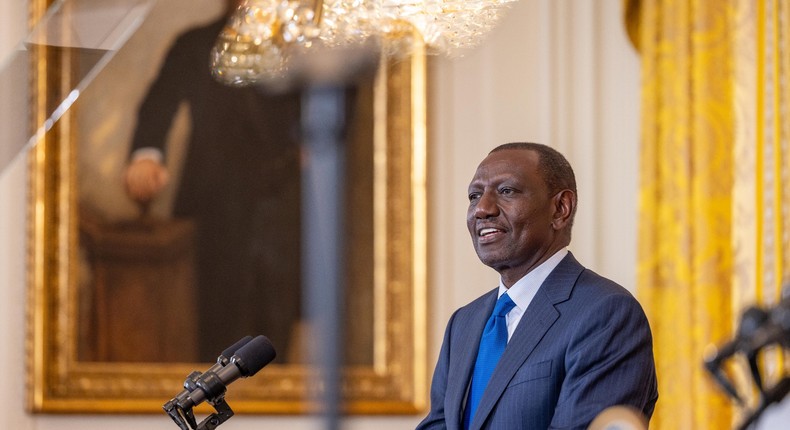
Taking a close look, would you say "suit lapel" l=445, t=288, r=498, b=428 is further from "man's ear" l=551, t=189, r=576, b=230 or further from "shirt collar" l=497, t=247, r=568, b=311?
"man's ear" l=551, t=189, r=576, b=230

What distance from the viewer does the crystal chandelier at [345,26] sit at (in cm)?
285

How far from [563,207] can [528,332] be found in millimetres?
436

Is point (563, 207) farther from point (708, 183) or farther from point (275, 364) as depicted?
point (275, 364)

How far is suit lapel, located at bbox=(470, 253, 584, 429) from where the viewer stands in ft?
9.45

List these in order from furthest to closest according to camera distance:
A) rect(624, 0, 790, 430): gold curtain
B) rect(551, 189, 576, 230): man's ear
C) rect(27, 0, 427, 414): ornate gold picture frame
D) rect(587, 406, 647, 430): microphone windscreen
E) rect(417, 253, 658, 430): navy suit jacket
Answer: rect(27, 0, 427, 414): ornate gold picture frame
rect(624, 0, 790, 430): gold curtain
rect(551, 189, 576, 230): man's ear
rect(417, 253, 658, 430): navy suit jacket
rect(587, 406, 647, 430): microphone windscreen

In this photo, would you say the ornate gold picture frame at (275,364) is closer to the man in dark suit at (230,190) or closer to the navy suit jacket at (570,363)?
the man in dark suit at (230,190)

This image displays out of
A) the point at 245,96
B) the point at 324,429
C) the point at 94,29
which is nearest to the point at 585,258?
the point at 245,96

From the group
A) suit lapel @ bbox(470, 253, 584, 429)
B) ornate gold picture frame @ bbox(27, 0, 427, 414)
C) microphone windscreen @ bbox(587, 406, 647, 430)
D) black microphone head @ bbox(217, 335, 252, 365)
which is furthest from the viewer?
ornate gold picture frame @ bbox(27, 0, 427, 414)

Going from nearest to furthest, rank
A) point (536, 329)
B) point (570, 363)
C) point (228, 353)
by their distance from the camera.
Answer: point (228, 353), point (570, 363), point (536, 329)

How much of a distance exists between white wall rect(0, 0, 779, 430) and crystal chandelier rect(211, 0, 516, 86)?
2.08 m

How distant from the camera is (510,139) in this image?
17.3ft

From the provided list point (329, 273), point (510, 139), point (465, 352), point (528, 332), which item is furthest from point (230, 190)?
point (329, 273)

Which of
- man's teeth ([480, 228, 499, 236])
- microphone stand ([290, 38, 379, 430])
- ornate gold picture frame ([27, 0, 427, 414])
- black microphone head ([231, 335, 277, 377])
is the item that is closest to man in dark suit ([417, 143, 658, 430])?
man's teeth ([480, 228, 499, 236])

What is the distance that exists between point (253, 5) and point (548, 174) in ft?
3.22
